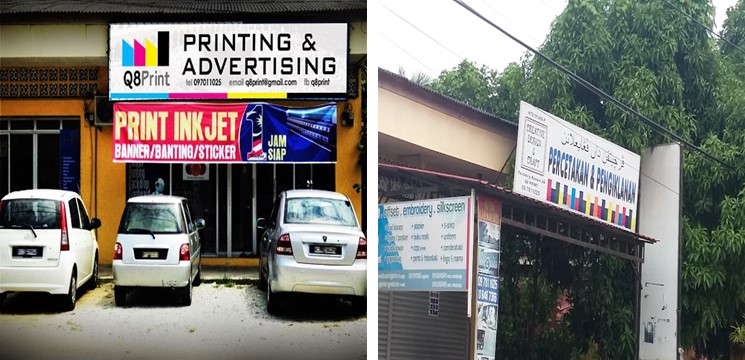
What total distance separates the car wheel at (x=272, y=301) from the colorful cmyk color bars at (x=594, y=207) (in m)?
1.63

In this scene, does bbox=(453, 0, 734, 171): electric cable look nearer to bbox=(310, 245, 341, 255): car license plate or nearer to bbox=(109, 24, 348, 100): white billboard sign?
bbox=(109, 24, 348, 100): white billboard sign

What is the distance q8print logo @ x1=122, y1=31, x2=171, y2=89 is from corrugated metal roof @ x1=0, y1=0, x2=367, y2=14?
160mm

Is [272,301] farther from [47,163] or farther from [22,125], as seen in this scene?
[22,125]

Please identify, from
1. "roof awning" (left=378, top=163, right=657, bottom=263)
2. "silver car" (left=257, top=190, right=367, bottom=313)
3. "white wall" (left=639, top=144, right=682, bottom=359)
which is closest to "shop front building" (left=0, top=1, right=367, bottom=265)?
"silver car" (left=257, top=190, right=367, bottom=313)

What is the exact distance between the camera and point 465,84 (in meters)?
4.07

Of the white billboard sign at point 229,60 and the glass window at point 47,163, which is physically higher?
the white billboard sign at point 229,60

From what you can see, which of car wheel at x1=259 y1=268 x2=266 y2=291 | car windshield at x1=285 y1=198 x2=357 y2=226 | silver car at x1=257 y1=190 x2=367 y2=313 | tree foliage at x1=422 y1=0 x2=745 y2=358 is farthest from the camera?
car wheel at x1=259 y1=268 x2=266 y2=291

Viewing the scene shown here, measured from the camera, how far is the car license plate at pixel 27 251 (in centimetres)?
501

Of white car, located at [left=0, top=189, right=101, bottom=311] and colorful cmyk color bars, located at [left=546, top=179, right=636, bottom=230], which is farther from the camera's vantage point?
white car, located at [left=0, top=189, right=101, bottom=311]

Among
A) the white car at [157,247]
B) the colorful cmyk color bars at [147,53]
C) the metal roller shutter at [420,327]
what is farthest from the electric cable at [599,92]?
the white car at [157,247]

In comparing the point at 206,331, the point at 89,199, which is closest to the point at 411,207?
the point at 206,331

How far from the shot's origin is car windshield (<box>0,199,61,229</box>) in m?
5.05

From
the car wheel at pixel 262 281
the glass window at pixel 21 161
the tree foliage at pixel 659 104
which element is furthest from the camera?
the glass window at pixel 21 161

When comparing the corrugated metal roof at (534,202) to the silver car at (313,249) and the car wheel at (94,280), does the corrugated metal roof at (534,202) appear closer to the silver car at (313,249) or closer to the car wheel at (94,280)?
the silver car at (313,249)
